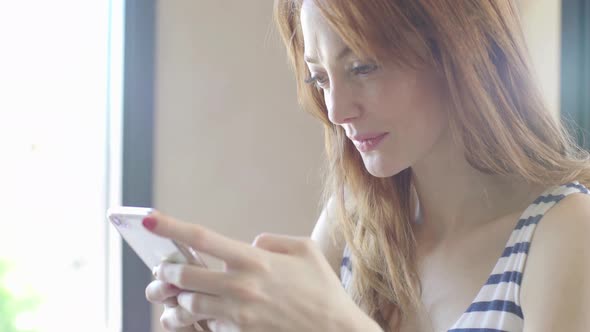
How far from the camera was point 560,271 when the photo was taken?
28.2 inches

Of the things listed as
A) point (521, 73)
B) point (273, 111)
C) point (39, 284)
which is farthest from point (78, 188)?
point (521, 73)

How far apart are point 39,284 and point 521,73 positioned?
1005 mm

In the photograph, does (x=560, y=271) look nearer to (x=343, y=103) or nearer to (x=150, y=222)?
(x=343, y=103)

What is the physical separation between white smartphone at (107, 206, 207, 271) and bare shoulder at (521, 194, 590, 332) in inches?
15.0

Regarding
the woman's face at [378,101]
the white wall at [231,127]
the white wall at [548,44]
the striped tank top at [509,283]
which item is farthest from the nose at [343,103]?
the white wall at [548,44]

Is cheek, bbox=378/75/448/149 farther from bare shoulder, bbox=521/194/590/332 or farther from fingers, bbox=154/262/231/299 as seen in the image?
fingers, bbox=154/262/231/299

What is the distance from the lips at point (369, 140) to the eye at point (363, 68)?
78 mm

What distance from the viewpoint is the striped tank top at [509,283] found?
2.50ft

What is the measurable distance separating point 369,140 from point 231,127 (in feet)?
2.04

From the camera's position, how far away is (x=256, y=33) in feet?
4.63

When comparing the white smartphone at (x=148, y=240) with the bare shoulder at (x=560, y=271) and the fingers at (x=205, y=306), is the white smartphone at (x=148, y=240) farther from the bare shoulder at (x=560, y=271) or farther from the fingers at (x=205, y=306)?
the bare shoulder at (x=560, y=271)

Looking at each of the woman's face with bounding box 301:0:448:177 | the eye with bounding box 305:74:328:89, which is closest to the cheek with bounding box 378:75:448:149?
the woman's face with bounding box 301:0:448:177

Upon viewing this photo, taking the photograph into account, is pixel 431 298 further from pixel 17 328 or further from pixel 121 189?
pixel 17 328

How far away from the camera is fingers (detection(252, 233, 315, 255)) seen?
0.58 m
